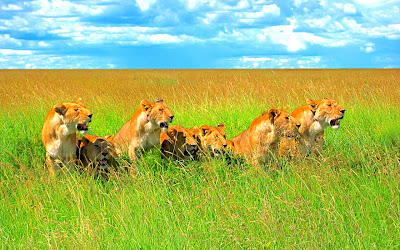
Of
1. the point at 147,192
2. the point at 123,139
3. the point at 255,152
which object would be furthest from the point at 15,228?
the point at 255,152

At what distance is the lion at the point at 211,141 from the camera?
249 inches

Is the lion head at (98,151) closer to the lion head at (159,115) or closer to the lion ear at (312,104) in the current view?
the lion head at (159,115)

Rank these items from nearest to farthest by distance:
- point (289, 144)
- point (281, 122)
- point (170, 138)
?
point (281, 122) → point (289, 144) → point (170, 138)

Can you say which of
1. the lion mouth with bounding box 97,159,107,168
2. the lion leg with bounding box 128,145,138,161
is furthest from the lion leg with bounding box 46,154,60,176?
the lion leg with bounding box 128,145,138,161

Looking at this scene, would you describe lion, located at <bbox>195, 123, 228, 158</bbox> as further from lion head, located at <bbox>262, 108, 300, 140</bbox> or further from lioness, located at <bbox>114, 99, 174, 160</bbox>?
lion head, located at <bbox>262, 108, 300, 140</bbox>

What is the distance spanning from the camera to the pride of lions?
5.93 meters

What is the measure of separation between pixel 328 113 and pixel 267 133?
3.81 ft

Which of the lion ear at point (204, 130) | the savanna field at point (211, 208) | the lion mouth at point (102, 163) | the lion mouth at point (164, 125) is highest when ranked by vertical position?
the lion mouth at point (164, 125)

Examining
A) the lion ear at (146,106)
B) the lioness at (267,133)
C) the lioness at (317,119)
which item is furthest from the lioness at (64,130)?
the lioness at (317,119)

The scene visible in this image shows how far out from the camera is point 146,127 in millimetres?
6434

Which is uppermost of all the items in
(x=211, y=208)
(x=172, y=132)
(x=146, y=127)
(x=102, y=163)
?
(x=146, y=127)

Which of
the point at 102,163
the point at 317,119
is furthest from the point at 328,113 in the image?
the point at 102,163

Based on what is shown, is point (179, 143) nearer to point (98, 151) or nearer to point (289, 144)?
point (98, 151)

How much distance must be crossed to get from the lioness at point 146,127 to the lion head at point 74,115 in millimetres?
789
